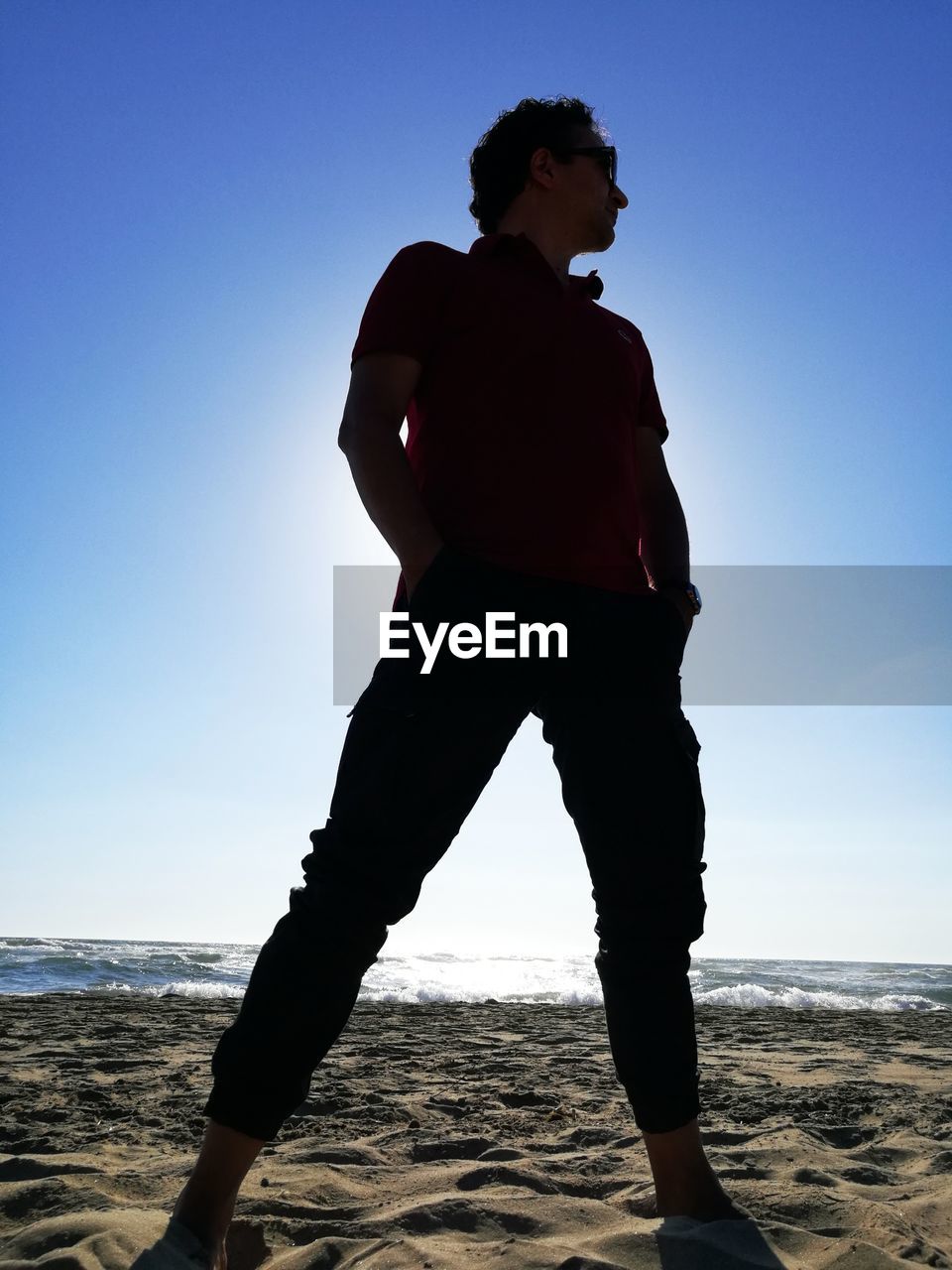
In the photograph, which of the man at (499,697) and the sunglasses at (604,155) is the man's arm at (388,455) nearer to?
the man at (499,697)

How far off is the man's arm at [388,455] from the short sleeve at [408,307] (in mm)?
27

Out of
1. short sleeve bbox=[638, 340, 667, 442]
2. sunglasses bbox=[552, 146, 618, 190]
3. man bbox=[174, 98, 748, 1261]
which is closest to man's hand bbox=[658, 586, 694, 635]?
man bbox=[174, 98, 748, 1261]

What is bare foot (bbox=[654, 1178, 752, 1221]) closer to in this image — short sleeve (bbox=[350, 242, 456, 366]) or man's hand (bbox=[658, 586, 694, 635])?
man's hand (bbox=[658, 586, 694, 635])

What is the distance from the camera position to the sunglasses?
83.2 inches

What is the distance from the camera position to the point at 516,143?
2.16 m

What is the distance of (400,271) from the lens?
180 centimetres

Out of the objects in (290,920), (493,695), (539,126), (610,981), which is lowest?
(610,981)

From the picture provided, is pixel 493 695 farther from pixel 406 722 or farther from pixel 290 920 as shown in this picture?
pixel 290 920

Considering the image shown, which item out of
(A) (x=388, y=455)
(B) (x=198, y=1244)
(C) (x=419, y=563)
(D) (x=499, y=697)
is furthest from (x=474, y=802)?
(B) (x=198, y=1244)

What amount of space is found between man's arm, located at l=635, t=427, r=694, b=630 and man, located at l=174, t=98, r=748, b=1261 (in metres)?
0.07

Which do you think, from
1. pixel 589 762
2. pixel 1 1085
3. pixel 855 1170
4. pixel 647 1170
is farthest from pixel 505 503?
pixel 1 1085

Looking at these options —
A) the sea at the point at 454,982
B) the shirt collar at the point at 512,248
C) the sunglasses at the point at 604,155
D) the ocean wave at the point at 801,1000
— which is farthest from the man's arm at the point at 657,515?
the ocean wave at the point at 801,1000

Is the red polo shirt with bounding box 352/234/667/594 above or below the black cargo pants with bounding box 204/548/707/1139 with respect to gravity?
above

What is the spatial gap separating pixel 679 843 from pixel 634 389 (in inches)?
40.9
